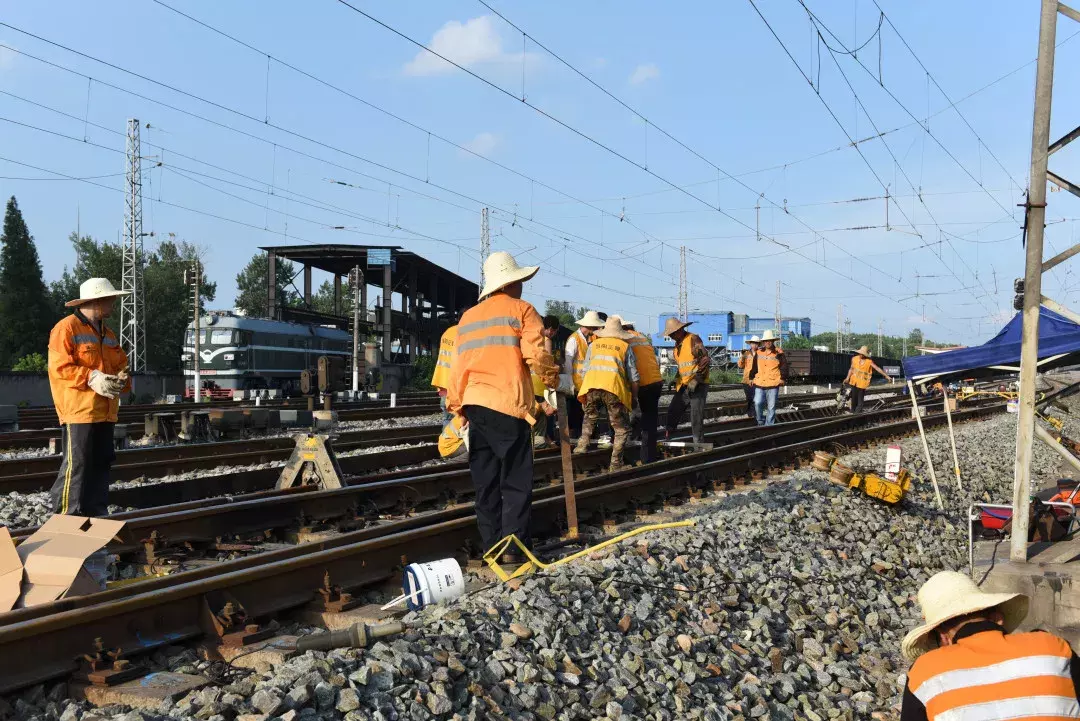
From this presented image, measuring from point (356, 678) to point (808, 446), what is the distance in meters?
10.6

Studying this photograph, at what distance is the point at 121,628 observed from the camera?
3984 mm

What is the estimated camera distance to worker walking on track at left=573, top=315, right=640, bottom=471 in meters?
9.53

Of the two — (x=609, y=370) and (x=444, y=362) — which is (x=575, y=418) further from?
(x=444, y=362)

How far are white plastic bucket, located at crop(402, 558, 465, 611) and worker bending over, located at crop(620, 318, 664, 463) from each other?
5.62 meters

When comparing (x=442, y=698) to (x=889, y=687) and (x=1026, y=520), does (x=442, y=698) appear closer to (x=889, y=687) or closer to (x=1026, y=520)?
(x=889, y=687)

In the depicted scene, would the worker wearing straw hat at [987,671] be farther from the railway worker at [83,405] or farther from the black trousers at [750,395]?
the black trousers at [750,395]

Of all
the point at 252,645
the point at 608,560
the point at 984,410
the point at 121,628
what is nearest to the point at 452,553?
the point at 608,560

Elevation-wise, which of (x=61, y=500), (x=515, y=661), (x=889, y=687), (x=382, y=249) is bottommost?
Result: (x=889, y=687)

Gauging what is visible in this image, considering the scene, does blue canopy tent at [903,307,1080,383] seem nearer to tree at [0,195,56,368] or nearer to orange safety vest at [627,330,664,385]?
orange safety vest at [627,330,664,385]

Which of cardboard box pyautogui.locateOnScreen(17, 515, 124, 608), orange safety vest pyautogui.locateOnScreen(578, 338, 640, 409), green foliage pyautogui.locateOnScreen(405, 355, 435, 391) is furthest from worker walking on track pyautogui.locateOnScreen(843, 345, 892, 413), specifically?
green foliage pyautogui.locateOnScreen(405, 355, 435, 391)

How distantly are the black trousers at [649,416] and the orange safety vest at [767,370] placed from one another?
16.1 feet

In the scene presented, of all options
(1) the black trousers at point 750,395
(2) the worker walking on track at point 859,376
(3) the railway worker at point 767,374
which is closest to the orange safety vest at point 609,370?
(3) the railway worker at point 767,374

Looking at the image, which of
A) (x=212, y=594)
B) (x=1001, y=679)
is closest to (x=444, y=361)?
(x=212, y=594)

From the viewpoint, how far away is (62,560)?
446cm
